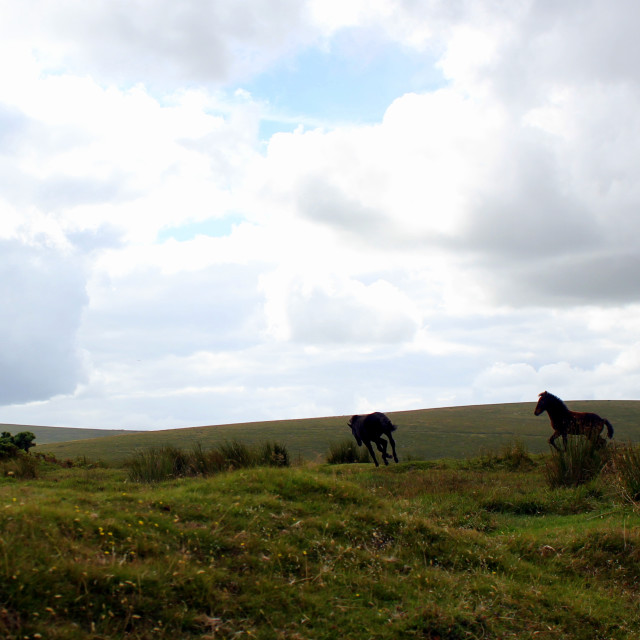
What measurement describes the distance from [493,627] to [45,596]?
471cm

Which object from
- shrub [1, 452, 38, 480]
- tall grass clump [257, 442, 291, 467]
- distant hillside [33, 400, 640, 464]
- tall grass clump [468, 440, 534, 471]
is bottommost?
distant hillside [33, 400, 640, 464]

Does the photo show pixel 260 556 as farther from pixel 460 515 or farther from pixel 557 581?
pixel 460 515

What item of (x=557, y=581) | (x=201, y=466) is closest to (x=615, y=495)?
(x=557, y=581)

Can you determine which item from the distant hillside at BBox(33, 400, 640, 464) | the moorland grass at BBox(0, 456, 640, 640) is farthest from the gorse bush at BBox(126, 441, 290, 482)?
the distant hillside at BBox(33, 400, 640, 464)

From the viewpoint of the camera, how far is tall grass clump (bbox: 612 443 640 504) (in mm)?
12477

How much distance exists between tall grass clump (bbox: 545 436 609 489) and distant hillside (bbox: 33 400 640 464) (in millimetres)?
14547

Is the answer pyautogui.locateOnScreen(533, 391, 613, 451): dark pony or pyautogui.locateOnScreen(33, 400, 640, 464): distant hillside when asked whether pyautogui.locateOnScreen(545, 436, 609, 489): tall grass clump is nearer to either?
pyautogui.locateOnScreen(533, 391, 613, 451): dark pony

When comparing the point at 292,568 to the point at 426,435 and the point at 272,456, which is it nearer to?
the point at 272,456

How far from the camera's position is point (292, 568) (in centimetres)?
761

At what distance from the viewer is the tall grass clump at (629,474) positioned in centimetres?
1248

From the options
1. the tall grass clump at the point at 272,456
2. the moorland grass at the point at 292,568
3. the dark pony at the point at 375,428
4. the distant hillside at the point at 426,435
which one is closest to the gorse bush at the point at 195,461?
the tall grass clump at the point at 272,456

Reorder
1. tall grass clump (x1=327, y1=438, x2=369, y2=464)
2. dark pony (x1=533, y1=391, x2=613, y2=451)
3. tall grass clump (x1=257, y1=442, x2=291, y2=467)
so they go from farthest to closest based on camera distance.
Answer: tall grass clump (x1=327, y1=438, x2=369, y2=464), dark pony (x1=533, y1=391, x2=613, y2=451), tall grass clump (x1=257, y1=442, x2=291, y2=467)

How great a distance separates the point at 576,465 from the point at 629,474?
2.02 m

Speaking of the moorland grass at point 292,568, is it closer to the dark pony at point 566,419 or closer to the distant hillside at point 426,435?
the dark pony at point 566,419
